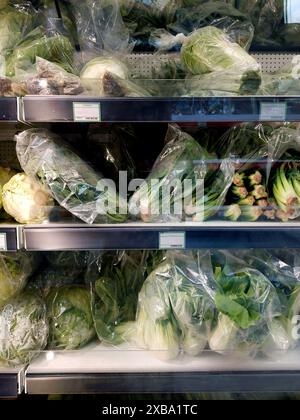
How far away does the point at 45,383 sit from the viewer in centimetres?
124

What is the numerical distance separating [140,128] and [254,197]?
22.3 inches

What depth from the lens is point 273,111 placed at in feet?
3.65

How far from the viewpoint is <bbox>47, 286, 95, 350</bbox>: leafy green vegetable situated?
1.36 metres

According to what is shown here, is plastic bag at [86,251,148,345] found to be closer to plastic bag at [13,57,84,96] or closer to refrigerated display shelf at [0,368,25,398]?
refrigerated display shelf at [0,368,25,398]

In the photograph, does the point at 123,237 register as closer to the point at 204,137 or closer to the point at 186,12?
the point at 204,137

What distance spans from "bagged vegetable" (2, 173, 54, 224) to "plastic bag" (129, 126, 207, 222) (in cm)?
31

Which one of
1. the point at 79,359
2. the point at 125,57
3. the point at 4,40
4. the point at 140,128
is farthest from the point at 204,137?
the point at 79,359

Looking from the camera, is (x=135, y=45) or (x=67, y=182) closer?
(x=67, y=182)

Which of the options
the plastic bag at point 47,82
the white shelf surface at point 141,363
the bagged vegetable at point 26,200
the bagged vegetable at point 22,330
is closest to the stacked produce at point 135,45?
the plastic bag at point 47,82

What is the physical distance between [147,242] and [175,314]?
32 cm

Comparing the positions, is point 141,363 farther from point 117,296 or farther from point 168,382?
point 117,296

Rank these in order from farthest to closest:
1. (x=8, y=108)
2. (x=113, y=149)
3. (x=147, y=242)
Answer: (x=113, y=149), (x=147, y=242), (x=8, y=108)

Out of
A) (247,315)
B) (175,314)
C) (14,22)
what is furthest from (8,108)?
(247,315)
